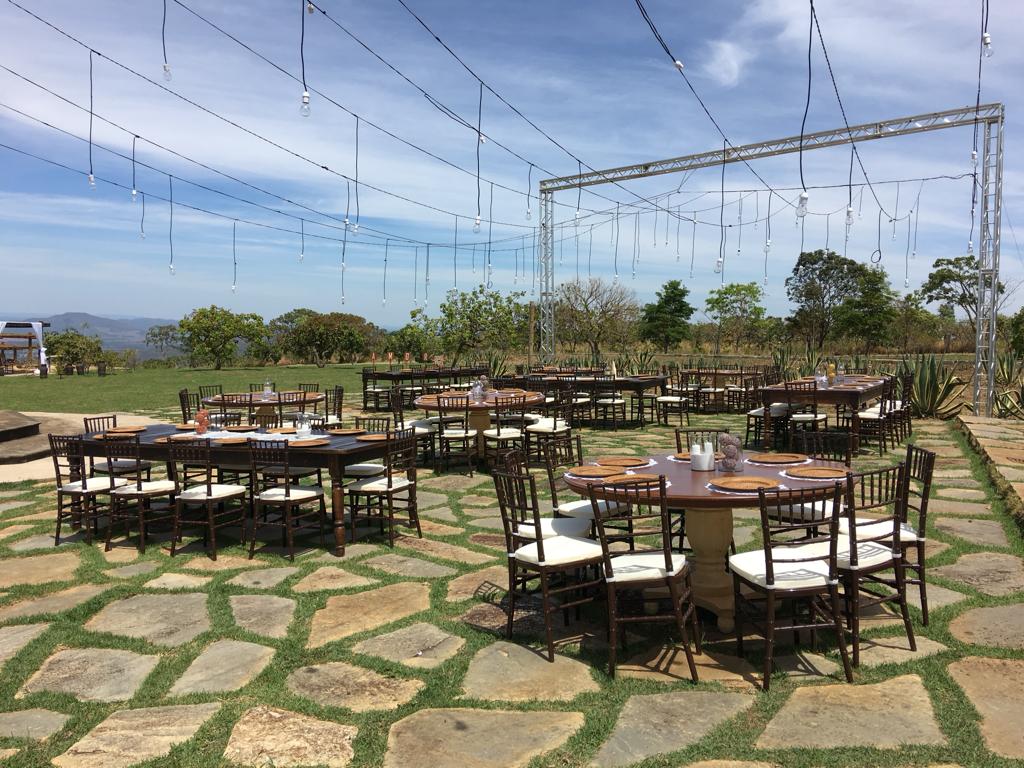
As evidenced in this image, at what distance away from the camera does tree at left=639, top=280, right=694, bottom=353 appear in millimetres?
42750

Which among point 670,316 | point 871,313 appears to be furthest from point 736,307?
point 871,313

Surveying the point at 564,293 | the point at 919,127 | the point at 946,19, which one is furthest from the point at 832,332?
the point at 946,19

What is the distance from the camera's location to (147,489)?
5.21m

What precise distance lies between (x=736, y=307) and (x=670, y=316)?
15.9 ft

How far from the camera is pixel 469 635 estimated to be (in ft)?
11.5

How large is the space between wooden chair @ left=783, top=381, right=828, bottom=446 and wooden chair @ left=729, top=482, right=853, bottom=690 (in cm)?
548

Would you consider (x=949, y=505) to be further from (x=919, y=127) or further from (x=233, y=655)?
(x=919, y=127)

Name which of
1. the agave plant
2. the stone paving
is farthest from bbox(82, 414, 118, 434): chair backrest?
the agave plant

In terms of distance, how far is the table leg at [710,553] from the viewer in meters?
3.59

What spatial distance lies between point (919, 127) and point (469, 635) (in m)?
14.3

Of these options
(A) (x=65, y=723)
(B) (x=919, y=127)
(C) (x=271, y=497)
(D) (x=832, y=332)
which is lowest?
(A) (x=65, y=723)

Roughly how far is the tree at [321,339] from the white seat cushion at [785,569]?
112 ft

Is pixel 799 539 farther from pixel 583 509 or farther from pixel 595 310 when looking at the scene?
pixel 595 310

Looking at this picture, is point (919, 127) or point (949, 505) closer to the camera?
point (949, 505)
